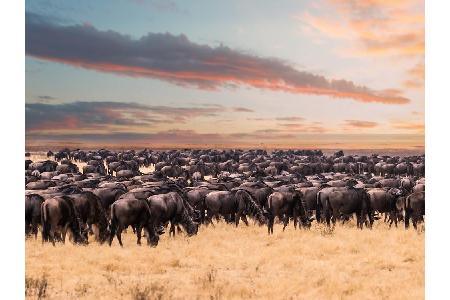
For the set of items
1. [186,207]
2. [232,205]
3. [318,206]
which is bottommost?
[318,206]

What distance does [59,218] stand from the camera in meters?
22.0

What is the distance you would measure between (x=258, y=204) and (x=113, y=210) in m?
11.0

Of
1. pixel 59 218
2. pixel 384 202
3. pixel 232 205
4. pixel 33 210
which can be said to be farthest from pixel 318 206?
pixel 33 210

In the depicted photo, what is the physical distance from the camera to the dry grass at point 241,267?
14750mm

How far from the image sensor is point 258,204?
30.5 meters

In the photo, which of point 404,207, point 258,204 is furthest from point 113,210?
point 404,207

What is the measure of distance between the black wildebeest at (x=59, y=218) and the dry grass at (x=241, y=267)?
2.22 feet

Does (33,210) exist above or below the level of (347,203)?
above

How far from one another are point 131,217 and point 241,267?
238 inches

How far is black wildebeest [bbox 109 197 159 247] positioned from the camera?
72.3 feet

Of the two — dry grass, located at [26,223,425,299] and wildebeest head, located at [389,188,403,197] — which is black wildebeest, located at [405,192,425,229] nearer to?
dry grass, located at [26,223,425,299]

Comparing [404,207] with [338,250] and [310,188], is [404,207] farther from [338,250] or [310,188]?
[338,250]

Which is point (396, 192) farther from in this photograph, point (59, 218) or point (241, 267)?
point (59, 218)
